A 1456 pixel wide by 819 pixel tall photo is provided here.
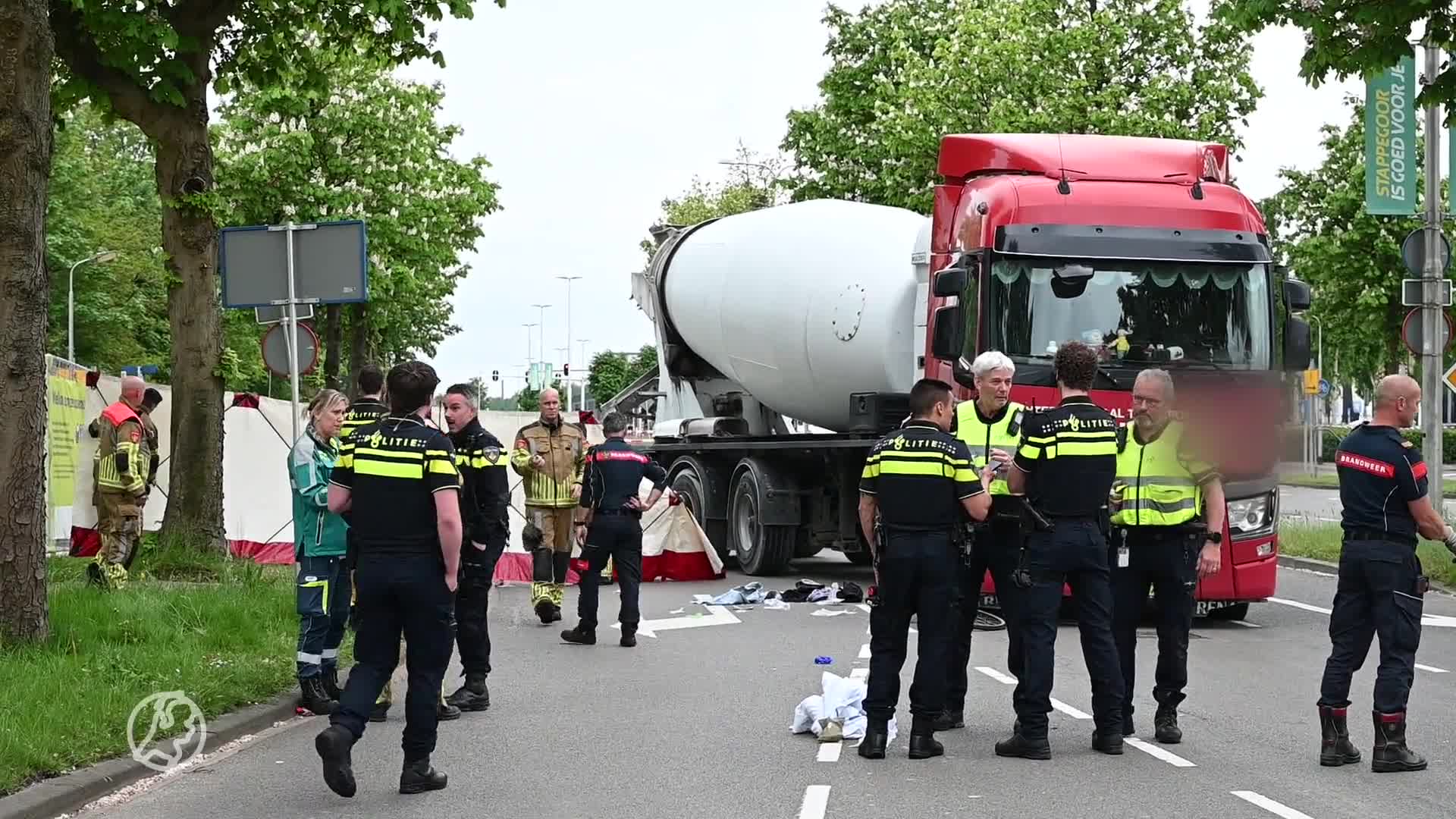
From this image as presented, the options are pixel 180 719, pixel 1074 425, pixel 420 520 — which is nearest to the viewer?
pixel 420 520

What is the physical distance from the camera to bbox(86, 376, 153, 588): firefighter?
15.3 meters

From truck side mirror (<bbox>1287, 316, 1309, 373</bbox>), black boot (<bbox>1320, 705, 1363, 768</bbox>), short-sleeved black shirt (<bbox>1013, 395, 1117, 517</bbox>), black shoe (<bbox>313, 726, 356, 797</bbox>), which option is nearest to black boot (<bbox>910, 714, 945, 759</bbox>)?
short-sleeved black shirt (<bbox>1013, 395, 1117, 517</bbox>)

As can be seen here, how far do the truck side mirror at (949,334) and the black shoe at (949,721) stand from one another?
19.0 ft

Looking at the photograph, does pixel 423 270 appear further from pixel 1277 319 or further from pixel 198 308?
pixel 1277 319

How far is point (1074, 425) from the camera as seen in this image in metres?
8.75

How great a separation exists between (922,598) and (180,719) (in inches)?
153

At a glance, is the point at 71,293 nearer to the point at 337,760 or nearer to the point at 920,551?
the point at 920,551

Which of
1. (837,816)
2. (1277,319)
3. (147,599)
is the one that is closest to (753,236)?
(1277,319)

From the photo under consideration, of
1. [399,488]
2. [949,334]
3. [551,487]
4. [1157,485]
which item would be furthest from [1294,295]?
[399,488]

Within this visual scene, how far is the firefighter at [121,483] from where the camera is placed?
15.3 m

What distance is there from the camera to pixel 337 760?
757 centimetres

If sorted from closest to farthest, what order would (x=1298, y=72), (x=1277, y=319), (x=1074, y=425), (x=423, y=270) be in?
(x=1074, y=425), (x=1277, y=319), (x=1298, y=72), (x=423, y=270)

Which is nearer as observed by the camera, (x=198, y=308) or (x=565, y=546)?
(x=565, y=546)

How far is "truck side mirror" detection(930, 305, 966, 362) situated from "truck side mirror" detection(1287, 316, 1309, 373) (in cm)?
4
